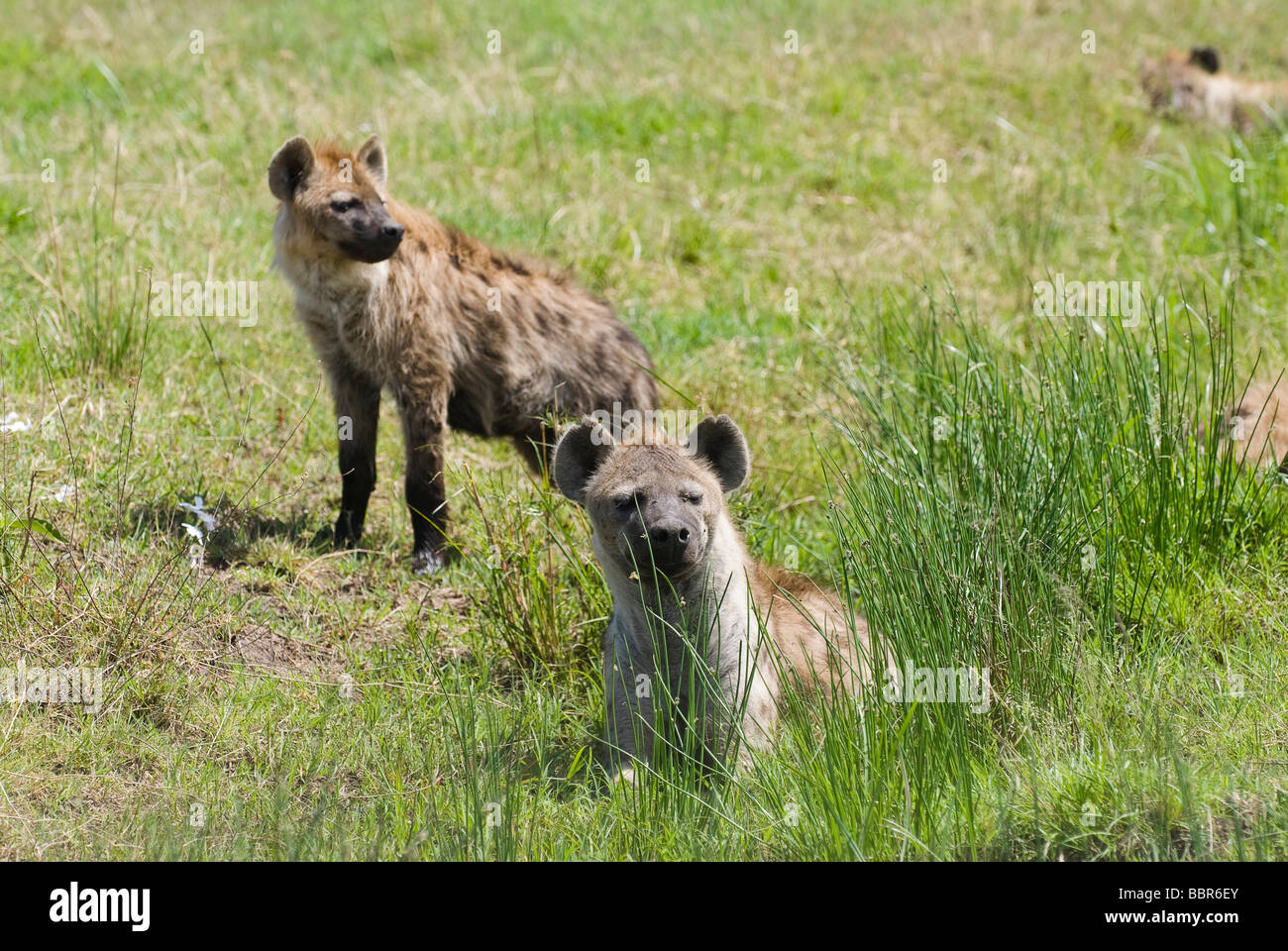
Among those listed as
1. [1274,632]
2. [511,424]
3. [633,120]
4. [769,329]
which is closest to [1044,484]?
[1274,632]

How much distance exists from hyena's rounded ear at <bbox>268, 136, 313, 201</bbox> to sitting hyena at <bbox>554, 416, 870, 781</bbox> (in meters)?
2.33

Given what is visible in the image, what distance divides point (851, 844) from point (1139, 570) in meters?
2.12

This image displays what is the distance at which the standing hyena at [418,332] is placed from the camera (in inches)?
243

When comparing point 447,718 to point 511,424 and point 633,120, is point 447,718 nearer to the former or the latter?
point 511,424

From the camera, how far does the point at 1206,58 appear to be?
41.2 ft

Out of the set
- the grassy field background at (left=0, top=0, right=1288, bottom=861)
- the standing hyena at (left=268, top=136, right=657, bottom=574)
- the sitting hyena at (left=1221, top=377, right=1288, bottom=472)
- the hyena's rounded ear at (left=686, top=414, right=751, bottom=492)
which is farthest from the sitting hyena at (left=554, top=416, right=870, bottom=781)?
the sitting hyena at (left=1221, top=377, right=1288, bottom=472)

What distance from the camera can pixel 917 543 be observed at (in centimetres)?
445

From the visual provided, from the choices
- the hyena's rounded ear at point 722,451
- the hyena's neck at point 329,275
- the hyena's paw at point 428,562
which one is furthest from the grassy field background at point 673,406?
→ the hyena's neck at point 329,275

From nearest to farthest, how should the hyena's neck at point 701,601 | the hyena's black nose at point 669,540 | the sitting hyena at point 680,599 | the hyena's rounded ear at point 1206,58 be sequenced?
the hyena's black nose at point 669,540
the sitting hyena at point 680,599
the hyena's neck at point 701,601
the hyena's rounded ear at point 1206,58

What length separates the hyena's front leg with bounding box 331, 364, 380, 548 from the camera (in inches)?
247

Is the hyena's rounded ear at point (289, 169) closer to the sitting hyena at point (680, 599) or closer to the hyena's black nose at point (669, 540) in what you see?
the sitting hyena at point (680, 599)

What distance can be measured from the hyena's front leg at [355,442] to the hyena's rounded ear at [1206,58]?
9.42 meters

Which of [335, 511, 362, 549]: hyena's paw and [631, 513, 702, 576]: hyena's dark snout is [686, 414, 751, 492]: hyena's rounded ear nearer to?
Result: [631, 513, 702, 576]: hyena's dark snout
